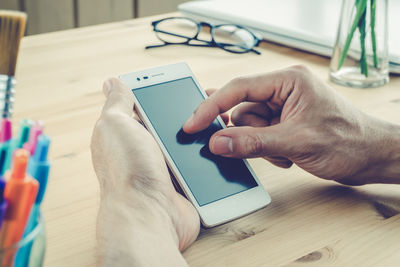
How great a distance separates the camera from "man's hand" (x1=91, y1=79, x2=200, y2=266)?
45cm

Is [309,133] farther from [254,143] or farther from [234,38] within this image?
[234,38]

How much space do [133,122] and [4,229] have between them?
0.29 metres

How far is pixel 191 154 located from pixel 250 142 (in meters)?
0.07

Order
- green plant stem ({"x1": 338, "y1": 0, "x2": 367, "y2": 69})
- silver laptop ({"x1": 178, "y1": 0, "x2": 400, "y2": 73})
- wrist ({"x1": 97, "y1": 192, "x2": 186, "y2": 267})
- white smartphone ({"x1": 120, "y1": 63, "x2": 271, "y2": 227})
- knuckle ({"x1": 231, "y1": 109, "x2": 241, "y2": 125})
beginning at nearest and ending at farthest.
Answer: wrist ({"x1": 97, "y1": 192, "x2": 186, "y2": 267}), white smartphone ({"x1": 120, "y1": 63, "x2": 271, "y2": 227}), knuckle ({"x1": 231, "y1": 109, "x2": 241, "y2": 125}), green plant stem ({"x1": 338, "y1": 0, "x2": 367, "y2": 69}), silver laptop ({"x1": 178, "y1": 0, "x2": 400, "y2": 73})

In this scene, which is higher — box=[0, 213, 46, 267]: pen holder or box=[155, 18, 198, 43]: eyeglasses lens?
box=[0, 213, 46, 267]: pen holder

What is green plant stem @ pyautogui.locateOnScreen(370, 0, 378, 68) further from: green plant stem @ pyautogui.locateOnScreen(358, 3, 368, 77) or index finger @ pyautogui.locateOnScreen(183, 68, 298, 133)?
index finger @ pyautogui.locateOnScreen(183, 68, 298, 133)

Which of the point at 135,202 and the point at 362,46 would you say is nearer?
the point at 135,202

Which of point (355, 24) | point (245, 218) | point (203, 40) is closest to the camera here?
point (245, 218)

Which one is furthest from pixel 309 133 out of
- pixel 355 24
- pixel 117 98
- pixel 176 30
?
pixel 176 30

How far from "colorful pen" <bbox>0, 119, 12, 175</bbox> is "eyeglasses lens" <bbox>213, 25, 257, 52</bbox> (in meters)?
0.83

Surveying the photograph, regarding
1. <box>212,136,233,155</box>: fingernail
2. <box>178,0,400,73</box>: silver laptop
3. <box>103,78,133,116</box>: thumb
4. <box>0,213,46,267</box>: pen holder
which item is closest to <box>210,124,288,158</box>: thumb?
<box>212,136,233,155</box>: fingernail

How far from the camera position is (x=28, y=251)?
0.30 m

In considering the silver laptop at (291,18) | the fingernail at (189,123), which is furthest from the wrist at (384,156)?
the silver laptop at (291,18)

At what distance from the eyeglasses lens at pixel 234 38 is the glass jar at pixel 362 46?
0.71ft
